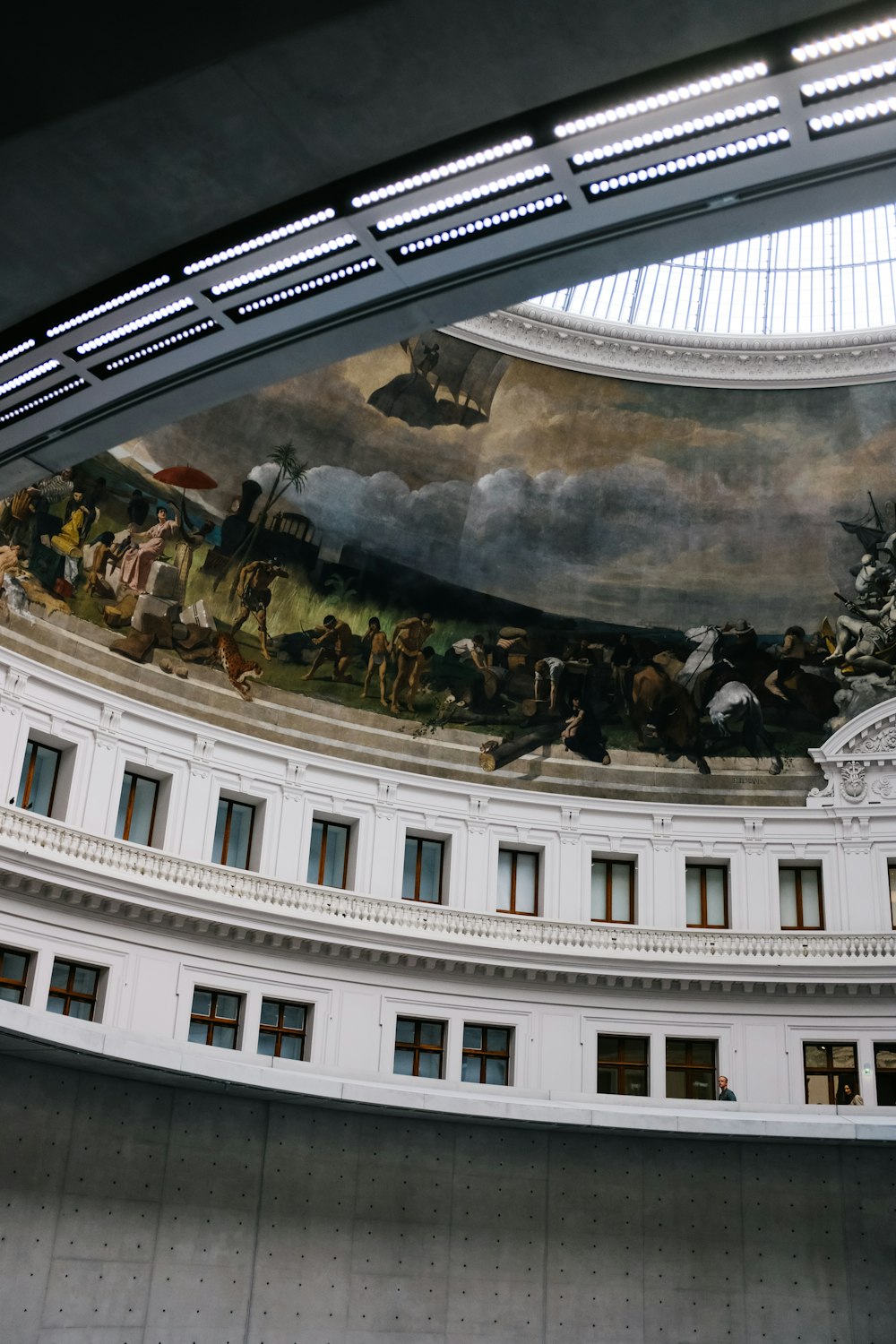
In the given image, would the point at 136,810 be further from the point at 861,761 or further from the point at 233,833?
the point at 861,761

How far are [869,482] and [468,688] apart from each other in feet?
41.5

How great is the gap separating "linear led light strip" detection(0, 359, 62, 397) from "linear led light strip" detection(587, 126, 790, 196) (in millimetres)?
3864

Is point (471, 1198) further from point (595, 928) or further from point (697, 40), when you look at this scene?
point (697, 40)

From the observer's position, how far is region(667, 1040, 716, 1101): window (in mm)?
33906

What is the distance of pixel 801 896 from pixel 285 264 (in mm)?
31193

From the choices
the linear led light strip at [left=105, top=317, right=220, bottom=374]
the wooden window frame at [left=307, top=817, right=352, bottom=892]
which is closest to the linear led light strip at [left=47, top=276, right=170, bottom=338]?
the linear led light strip at [left=105, top=317, right=220, bottom=374]

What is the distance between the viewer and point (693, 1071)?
3403 cm

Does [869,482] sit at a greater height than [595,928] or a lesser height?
greater

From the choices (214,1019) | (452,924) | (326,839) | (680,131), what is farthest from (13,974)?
(680,131)

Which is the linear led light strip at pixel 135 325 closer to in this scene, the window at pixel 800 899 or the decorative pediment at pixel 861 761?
the window at pixel 800 899

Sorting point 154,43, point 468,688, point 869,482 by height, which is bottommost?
point 154,43

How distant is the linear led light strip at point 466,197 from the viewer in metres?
7.21

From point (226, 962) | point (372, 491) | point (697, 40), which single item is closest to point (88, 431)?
point (697, 40)

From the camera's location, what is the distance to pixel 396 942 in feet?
109
